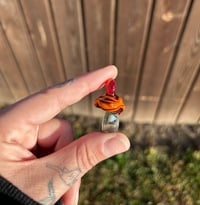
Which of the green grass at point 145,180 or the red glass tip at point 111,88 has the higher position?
the red glass tip at point 111,88

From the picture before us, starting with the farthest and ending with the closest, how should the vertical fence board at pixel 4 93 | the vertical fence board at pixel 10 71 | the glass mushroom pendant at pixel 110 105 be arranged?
the vertical fence board at pixel 4 93, the vertical fence board at pixel 10 71, the glass mushroom pendant at pixel 110 105

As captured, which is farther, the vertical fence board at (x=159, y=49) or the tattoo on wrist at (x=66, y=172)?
the vertical fence board at (x=159, y=49)

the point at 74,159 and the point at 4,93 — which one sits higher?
the point at 74,159

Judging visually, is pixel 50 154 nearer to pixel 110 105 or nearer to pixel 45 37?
pixel 110 105

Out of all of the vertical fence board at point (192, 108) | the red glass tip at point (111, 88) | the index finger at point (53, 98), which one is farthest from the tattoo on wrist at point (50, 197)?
the vertical fence board at point (192, 108)

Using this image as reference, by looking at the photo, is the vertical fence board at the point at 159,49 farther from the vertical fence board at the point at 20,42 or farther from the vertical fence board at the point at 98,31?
the vertical fence board at the point at 20,42

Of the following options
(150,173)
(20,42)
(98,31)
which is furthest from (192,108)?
(20,42)

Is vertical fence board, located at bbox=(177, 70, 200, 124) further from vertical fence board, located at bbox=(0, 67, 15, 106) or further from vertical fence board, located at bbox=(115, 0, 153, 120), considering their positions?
vertical fence board, located at bbox=(0, 67, 15, 106)
